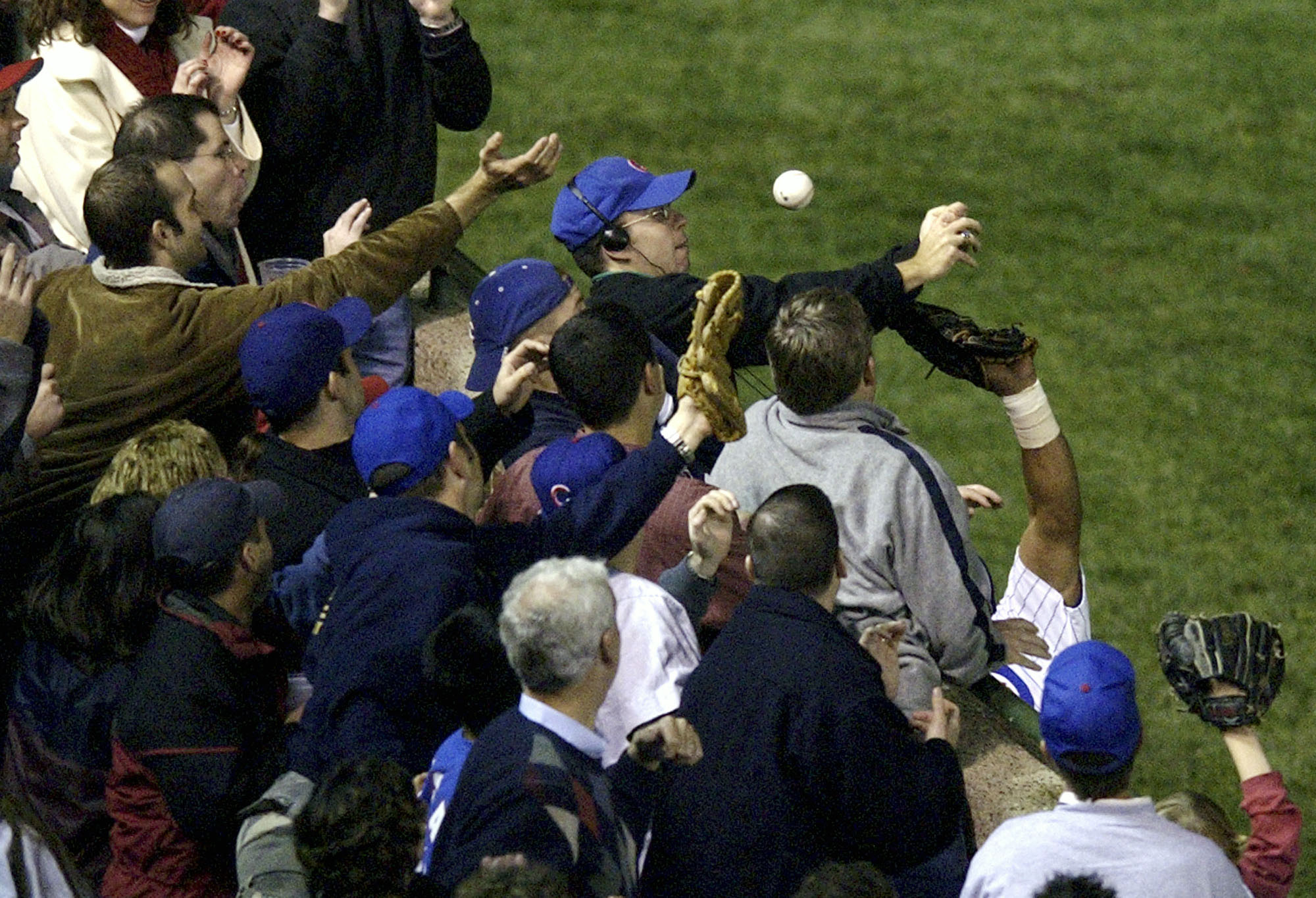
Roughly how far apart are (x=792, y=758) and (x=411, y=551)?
77 centimetres

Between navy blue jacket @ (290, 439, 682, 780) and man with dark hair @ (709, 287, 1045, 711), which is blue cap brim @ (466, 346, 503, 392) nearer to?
man with dark hair @ (709, 287, 1045, 711)

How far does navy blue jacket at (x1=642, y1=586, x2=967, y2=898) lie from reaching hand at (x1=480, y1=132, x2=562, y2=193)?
1.69 m

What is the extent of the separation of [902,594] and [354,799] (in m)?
Result: 1.46

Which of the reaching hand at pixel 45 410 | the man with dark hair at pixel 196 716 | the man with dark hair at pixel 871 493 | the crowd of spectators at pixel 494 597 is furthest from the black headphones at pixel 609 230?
the man with dark hair at pixel 196 716

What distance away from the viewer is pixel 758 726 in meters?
3.74

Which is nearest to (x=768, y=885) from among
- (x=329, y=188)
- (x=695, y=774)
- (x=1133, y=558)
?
(x=695, y=774)

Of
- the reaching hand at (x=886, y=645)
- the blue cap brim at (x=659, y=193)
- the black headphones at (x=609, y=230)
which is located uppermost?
the reaching hand at (x=886, y=645)

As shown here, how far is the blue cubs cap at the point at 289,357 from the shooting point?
4.45 metres

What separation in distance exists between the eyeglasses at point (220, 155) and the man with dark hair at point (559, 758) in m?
1.74

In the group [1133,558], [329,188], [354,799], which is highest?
[354,799]

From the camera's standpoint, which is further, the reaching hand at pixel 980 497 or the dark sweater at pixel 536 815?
the reaching hand at pixel 980 497

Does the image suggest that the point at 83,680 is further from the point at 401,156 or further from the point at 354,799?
the point at 401,156

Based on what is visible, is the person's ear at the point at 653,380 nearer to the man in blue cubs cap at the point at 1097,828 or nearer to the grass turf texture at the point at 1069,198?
the man in blue cubs cap at the point at 1097,828

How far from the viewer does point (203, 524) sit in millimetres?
3939
